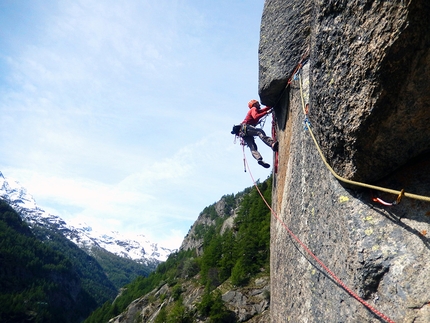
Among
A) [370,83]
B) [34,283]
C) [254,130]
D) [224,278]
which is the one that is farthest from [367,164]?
[34,283]

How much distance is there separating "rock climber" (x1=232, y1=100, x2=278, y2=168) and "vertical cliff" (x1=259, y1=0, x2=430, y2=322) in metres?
4.22

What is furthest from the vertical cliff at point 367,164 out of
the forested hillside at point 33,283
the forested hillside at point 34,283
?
the forested hillside at point 34,283

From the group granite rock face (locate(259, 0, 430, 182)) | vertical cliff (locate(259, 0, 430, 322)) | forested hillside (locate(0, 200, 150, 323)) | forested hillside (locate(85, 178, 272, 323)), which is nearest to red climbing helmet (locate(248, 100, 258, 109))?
vertical cliff (locate(259, 0, 430, 322))

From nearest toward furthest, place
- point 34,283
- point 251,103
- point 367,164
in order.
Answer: point 367,164 → point 251,103 → point 34,283

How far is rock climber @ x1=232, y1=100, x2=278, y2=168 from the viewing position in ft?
31.2

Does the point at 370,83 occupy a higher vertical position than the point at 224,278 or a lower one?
lower

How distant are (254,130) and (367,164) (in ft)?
20.3

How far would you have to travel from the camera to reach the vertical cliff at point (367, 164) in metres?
3.29

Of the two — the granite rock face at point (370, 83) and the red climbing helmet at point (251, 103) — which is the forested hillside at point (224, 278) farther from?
the granite rock face at point (370, 83)

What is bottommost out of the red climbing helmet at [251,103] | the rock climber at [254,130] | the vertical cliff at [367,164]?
the vertical cliff at [367,164]

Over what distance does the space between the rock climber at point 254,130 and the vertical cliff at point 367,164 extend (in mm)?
4224

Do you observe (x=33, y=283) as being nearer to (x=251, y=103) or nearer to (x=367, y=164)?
(x=251, y=103)

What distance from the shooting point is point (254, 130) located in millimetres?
10117

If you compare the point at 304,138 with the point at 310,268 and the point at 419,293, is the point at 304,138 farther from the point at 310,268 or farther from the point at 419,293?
the point at 419,293
